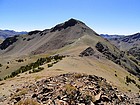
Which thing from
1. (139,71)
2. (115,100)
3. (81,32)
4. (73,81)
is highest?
(81,32)

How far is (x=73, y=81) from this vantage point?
27.7 meters

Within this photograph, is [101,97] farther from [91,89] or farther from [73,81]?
[73,81]

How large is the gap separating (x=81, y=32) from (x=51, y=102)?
166m

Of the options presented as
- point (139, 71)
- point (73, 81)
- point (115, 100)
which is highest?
point (73, 81)

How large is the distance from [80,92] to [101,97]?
213 cm

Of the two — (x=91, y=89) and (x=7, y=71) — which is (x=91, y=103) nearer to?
(x=91, y=89)

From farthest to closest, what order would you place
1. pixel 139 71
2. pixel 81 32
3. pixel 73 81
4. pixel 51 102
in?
pixel 81 32, pixel 139 71, pixel 73 81, pixel 51 102

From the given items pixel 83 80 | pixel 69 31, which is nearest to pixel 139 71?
pixel 69 31

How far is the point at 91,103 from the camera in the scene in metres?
22.1

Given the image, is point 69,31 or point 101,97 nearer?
point 101,97

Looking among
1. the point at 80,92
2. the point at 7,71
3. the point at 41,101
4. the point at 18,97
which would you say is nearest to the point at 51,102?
the point at 41,101

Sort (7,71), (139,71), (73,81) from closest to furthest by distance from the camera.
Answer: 1. (73,81)
2. (7,71)
3. (139,71)

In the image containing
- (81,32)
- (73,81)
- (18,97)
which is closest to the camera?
(18,97)

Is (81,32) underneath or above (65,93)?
above
